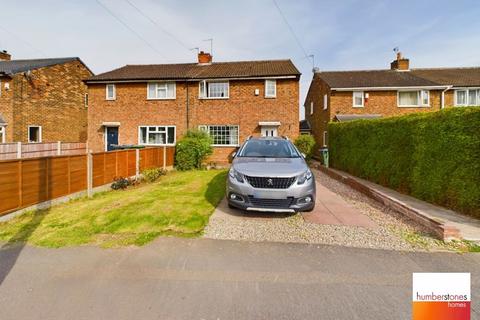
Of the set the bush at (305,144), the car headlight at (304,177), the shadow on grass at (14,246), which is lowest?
the shadow on grass at (14,246)

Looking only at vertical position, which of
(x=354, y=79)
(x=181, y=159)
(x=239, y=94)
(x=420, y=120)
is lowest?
(x=181, y=159)

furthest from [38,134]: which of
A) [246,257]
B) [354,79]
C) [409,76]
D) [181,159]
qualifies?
[409,76]

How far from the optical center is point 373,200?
7.27 metres

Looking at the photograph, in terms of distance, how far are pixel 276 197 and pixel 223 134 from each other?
12.2 meters

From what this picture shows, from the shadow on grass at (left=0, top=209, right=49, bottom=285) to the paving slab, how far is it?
5.02m

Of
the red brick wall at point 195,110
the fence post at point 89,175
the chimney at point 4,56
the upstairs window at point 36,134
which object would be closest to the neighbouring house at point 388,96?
the red brick wall at point 195,110

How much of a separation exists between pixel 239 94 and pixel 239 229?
12992 mm

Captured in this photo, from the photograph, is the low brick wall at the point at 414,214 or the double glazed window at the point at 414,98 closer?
the low brick wall at the point at 414,214

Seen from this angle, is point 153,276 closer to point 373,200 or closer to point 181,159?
point 373,200

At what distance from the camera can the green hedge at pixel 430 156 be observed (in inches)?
212

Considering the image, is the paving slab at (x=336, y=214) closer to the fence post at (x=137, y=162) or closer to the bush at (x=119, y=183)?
the bush at (x=119, y=183)

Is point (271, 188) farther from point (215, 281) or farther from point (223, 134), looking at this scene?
point (223, 134)

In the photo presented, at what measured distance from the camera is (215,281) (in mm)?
3117

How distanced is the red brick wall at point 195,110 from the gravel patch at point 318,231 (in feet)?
35.7
